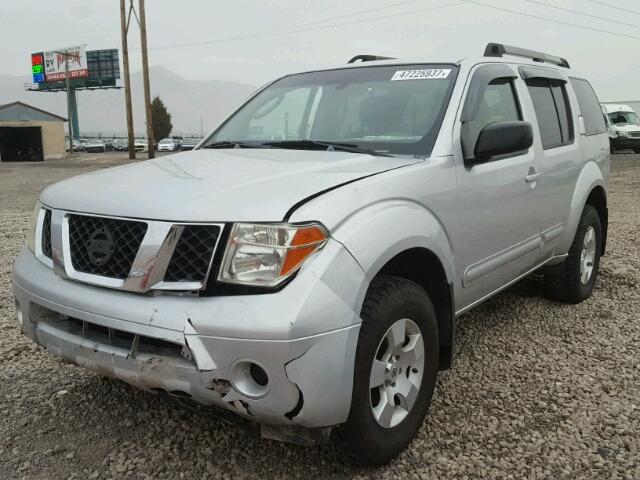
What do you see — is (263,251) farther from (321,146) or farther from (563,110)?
(563,110)

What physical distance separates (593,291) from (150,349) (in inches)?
165

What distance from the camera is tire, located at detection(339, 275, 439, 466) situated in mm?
2199

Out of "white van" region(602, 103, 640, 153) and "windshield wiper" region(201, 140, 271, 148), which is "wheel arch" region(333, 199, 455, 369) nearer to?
"windshield wiper" region(201, 140, 271, 148)

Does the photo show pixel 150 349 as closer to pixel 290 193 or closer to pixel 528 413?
pixel 290 193

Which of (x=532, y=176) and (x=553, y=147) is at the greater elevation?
(x=553, y=147)

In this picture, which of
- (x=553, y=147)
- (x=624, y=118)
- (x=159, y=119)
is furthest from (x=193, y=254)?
(x=159, y=119)

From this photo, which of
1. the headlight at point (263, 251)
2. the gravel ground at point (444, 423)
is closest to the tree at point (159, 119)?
the gravel ground at point (444, 423)

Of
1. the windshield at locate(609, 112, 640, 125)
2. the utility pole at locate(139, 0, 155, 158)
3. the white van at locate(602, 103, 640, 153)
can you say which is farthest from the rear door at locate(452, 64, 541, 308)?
the windshield at locate(609, 112, 640, 125)

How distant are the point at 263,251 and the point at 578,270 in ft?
10.7

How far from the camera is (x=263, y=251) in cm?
208

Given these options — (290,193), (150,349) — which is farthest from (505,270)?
(150,349)

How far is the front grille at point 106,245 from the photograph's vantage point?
87.6 inches

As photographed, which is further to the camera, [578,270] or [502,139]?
[578,270]

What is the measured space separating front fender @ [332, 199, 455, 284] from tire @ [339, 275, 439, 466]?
0.14 m
